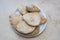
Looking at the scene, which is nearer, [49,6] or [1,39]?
[1,39]

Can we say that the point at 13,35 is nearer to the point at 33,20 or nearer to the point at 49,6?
the point at 33,20

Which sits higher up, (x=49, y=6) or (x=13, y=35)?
(x=49, y=6)

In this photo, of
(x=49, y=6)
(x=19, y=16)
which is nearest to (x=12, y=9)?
(x=19, y=16)
